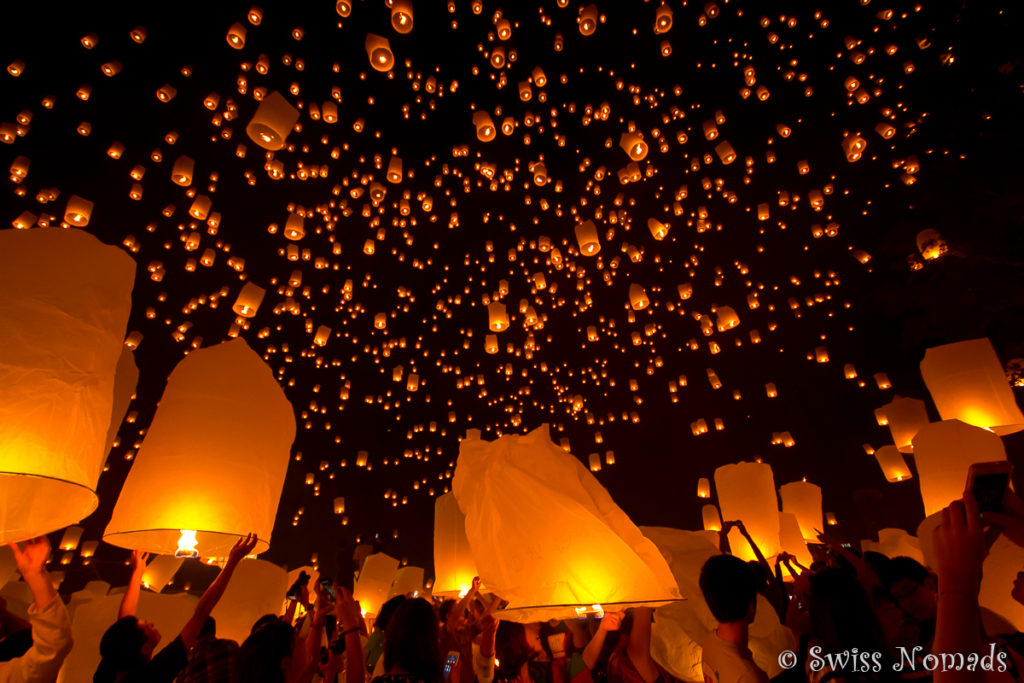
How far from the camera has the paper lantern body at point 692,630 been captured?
2672 mm

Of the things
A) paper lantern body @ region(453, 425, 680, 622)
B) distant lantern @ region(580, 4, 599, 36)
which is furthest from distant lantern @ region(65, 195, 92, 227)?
paper lantern body @ region(453, 425, 680, 622)

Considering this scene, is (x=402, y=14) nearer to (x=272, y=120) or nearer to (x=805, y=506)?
(x=272, y=120)

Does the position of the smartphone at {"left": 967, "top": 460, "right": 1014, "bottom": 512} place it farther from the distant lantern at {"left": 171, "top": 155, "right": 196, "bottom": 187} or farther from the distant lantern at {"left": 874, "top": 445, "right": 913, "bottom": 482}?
the distant lantern at {"left": 874, "top": 445, "right": 913, "bottom": 482}

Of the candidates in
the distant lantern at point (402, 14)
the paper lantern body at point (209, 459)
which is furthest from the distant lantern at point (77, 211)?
the paper lantern body at point (209, 459)

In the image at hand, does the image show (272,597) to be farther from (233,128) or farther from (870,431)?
(870,431)

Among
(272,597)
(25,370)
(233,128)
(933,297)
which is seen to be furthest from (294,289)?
(933,297)

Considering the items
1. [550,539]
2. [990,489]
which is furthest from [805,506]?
[990,489]

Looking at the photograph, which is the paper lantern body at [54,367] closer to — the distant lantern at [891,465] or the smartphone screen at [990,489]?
the smartphone screen at [990,489]

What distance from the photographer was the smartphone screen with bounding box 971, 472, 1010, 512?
3.59 feet

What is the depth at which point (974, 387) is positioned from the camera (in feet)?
14.6

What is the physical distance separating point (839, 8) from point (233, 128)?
8373mm

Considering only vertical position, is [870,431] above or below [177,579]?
above

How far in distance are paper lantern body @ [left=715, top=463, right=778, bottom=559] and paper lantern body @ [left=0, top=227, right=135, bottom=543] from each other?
5.12 meters

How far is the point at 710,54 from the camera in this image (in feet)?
→ 24.4
